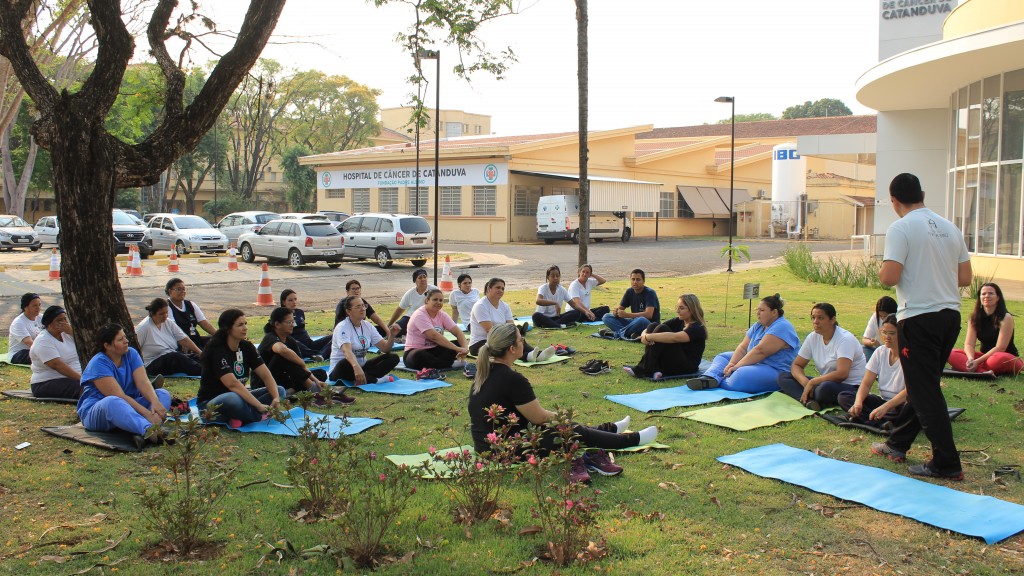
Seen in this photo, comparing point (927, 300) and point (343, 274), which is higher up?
point (927, 300)

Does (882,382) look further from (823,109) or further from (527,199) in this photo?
(823,109)

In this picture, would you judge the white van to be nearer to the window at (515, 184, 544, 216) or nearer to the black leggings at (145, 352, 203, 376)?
the window at (515, 184, 544, 216)

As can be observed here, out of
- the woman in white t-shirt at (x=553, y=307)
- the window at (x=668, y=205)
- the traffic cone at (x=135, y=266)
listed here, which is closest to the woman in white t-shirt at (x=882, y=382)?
the woman in white t-shirt at (x=553, y=307)

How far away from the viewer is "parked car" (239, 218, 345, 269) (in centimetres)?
2450

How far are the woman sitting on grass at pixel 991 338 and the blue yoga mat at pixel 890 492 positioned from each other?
3563 millimetres

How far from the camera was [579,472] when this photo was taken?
555 cm

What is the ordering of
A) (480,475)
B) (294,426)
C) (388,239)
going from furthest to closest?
(388,239) → (294,426) → (480,475)

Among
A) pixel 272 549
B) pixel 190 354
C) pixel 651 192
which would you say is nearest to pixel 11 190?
pixel 651 192

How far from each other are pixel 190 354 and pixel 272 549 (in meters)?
5.75

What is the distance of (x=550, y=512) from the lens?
14.2 ft

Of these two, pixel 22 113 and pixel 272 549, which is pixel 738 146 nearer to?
pixel 22 113

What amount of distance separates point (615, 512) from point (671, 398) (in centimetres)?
A: 338

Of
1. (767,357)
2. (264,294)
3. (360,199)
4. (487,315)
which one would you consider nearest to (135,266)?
(264,294)

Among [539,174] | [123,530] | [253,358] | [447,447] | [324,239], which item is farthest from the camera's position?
[539,174]
